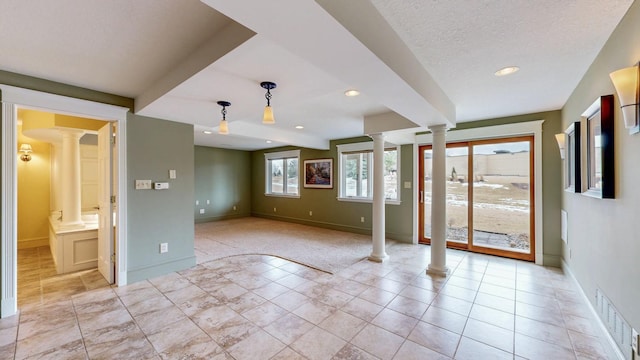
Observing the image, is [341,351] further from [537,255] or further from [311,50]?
[537,255]

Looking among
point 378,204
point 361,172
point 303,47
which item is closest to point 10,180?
point 303,47

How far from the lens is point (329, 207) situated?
650 cm

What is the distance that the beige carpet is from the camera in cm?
407

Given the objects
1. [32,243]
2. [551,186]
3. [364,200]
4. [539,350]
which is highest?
[551,186]

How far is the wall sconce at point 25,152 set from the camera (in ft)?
14.8

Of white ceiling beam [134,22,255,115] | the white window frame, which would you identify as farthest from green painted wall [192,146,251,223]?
white ceiling beam [134,22,255,115]

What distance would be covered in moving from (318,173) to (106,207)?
14.8 feet

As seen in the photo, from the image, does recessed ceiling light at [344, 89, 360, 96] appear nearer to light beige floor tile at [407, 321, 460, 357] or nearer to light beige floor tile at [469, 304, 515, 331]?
light beige floor tile at [407, 321, 460, 357]

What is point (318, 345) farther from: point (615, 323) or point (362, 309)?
point (615, 323)

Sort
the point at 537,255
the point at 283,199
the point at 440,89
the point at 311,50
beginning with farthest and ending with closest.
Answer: the point at 283,199, the point at 537,255, the point at 440,89, the point at 311,50

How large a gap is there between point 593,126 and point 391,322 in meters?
2.42

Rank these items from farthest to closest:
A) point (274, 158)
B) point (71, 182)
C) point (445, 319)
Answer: point (274, 158), point (71, 182), point (445, 319)

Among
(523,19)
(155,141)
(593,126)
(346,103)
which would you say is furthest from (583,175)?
(155,141)

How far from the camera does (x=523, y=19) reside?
1563 mm
